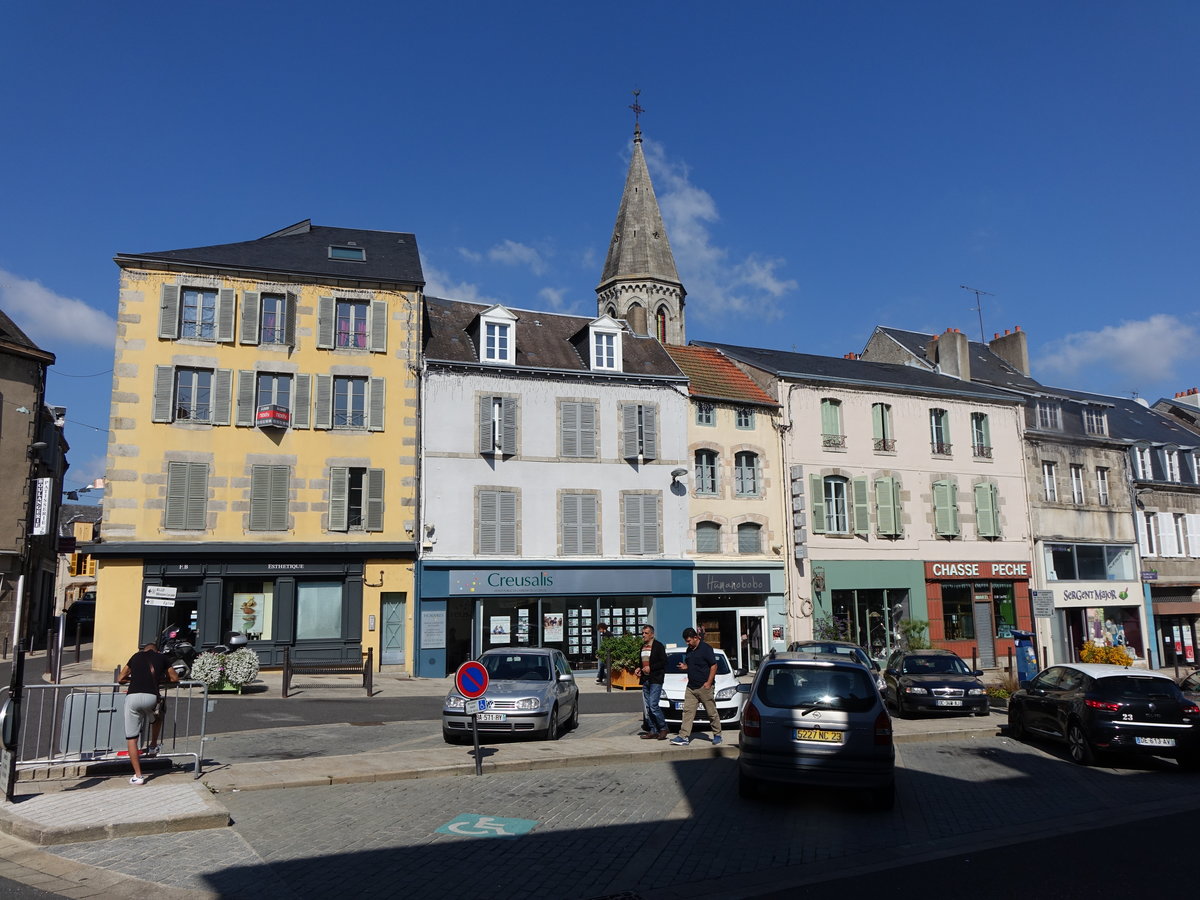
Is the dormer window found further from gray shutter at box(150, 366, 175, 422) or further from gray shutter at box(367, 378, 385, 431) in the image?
gray shutter at box(150, 366, 175, 422)

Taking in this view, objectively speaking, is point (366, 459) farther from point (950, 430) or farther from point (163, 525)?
point (950, 430)

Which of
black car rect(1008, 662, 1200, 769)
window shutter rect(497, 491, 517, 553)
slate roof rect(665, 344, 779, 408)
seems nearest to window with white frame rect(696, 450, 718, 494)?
slate roof rect(665, 344, 779, 408)

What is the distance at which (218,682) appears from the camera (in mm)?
19219

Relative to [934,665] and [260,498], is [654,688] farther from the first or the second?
[260,498]

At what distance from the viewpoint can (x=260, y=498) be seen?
25.3m

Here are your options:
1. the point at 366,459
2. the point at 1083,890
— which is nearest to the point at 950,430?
the point at 366,459

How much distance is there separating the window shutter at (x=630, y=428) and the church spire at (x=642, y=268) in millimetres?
22759

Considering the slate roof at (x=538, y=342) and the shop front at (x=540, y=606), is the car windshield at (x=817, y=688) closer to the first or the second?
the shop front at (x=540, y=606)

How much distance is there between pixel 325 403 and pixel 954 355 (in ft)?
81.2

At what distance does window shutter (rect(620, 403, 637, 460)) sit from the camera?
2858cm

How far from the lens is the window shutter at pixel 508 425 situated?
27.2 m

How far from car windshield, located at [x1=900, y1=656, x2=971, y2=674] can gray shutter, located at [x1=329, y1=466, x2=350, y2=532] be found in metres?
15.3

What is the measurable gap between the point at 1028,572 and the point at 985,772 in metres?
24.4

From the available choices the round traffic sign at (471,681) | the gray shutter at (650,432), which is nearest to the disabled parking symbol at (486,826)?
the round traffic sign at (471,681)
